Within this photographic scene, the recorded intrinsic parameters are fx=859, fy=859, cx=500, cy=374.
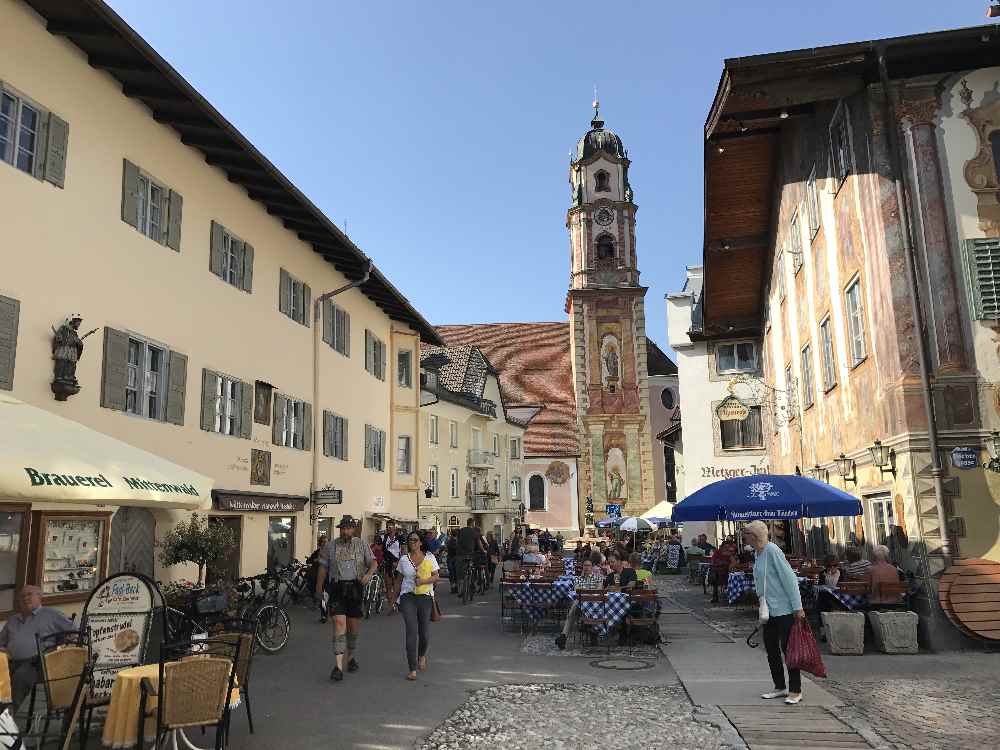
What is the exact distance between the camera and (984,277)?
12016 mm

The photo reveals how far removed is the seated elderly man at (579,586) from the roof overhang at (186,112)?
9.45m

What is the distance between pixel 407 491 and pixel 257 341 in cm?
1155

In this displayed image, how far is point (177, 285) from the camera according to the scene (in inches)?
577

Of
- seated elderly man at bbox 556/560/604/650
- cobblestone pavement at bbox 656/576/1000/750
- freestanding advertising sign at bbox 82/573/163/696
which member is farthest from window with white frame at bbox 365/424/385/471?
freestanding advertising sign at bbox 82/573/163/696

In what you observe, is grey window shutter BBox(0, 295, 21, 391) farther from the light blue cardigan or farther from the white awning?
the light blue cardigan

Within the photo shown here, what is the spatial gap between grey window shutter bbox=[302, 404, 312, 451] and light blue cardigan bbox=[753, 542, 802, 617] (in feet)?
44.9

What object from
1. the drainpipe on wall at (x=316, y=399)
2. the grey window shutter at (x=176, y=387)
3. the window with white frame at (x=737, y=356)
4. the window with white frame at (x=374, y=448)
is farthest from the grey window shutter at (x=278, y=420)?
the window with white frame at (x=737, y=356)

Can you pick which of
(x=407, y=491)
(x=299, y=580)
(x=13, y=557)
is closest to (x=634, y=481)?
(x=407, y=491)

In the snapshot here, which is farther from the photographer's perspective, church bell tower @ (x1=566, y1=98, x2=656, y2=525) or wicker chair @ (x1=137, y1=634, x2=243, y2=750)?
church bell tower @ (x1=566, y1=98, x2=656, y2=525)

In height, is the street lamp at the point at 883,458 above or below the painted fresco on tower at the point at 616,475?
below

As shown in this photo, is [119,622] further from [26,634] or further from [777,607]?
[777,607]

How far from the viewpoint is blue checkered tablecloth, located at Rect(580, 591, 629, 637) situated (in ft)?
38.9

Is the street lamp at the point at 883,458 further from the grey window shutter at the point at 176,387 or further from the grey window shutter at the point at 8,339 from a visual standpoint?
the grey window shutter at the point at 8,339

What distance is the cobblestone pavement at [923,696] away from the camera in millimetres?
6980
